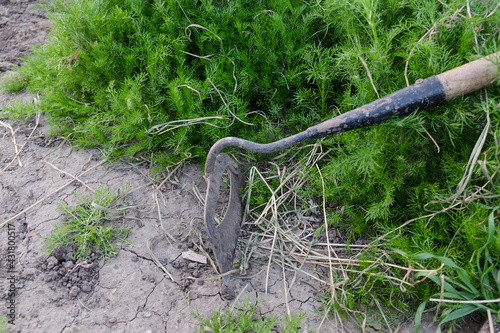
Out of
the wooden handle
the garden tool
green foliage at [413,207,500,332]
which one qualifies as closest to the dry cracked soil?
green foliage at [413,207,500,332]

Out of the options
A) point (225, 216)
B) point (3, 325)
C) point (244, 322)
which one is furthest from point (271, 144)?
point (3, 325)

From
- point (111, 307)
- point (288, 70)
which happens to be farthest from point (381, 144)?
point (111, 307)

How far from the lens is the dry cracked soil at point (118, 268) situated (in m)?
1.88

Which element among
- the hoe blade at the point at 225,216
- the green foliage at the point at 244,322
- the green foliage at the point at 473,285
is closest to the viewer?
the green foliage at the point at 473,285

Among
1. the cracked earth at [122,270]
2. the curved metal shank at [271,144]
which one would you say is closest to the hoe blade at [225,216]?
the curved metal shank at [271,144]

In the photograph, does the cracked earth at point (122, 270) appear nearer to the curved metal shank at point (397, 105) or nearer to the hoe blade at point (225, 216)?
the hoe blade at point (225, 216)

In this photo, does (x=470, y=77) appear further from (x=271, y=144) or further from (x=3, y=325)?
(x=3, y=325)

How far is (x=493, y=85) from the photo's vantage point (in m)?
1.77

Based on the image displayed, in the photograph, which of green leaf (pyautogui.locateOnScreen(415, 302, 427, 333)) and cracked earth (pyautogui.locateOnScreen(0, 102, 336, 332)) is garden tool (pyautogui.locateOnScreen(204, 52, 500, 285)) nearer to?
cracked earth (pyautogui.locateOnScreen(0, 102, 336, 332))

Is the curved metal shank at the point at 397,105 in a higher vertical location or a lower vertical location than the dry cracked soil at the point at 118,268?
higher

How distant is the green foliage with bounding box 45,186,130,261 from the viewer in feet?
6.96

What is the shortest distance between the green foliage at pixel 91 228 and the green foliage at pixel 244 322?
750 mm

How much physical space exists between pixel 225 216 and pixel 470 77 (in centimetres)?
152

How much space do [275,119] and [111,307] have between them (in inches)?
66.7
